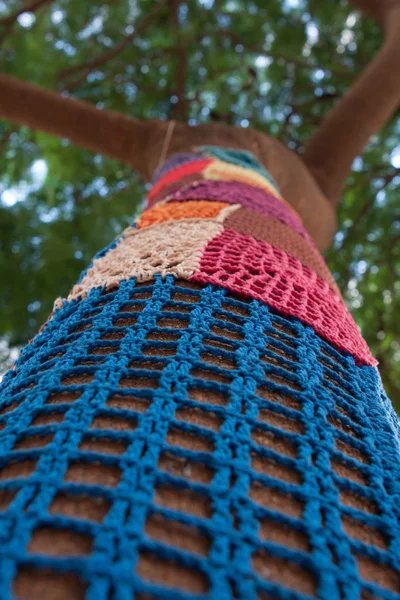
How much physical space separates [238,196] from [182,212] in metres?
0.11

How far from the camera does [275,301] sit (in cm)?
47

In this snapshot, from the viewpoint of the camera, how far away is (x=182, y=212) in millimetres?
678

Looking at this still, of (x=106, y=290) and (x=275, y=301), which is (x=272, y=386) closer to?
(x=275, y=301)

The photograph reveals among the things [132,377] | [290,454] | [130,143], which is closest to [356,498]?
[290,454]

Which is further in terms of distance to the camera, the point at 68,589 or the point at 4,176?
the point at 4,176

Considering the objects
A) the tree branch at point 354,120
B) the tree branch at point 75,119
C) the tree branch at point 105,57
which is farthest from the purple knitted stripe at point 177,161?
the tree branch at point 105,57

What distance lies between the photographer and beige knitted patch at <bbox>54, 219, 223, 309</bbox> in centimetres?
51

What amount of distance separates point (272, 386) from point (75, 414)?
0.50 feet

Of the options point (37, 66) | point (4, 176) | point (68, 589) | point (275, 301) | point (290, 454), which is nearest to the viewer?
point (68, 589)

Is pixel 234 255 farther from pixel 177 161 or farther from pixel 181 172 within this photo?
pixel 177 161

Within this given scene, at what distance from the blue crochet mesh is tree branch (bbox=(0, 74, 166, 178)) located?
1.07 meters

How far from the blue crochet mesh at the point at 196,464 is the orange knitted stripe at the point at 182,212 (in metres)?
0.23

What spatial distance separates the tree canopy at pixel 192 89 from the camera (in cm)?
192

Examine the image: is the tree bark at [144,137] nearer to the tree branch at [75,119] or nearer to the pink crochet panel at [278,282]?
the tree branch at [75,119]
